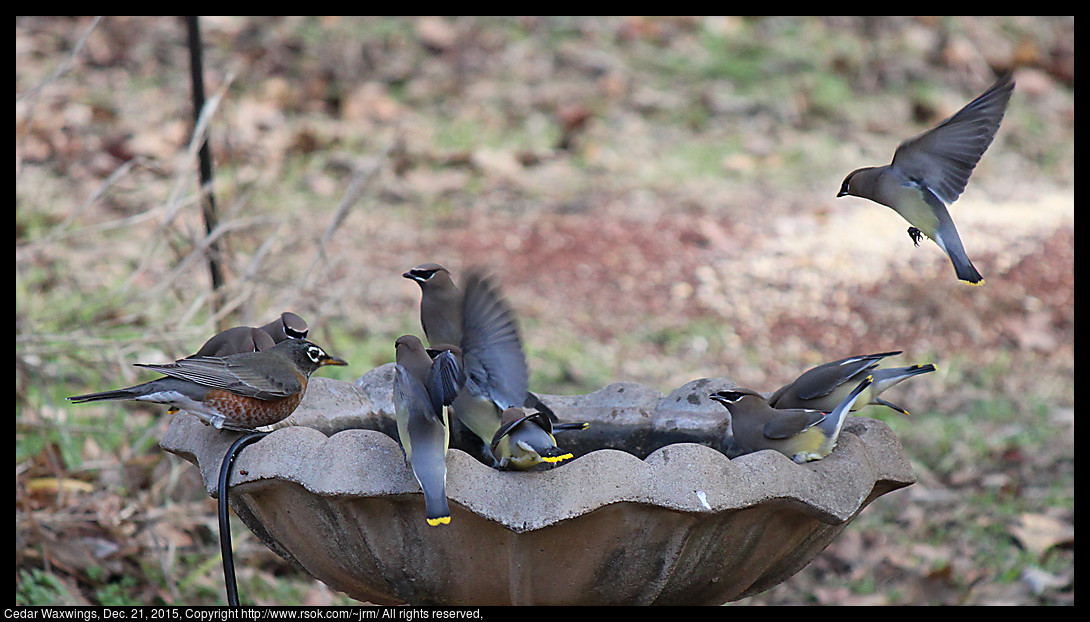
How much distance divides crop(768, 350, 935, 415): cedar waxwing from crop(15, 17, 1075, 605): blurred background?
5.44 ft

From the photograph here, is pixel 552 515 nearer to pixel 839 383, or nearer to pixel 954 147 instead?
pixel 839 383

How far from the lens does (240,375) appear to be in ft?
8.09

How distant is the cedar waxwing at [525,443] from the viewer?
7.47 feet

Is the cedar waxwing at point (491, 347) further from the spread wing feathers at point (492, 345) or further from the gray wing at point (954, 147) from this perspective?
the gray wing at point (954, 147)

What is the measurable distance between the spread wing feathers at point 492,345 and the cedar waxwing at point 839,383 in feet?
2.11

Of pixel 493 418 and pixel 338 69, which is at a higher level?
pixel 493 418

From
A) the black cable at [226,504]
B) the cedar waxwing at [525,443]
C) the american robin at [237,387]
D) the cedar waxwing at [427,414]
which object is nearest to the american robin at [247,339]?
the american robin at [237,387]

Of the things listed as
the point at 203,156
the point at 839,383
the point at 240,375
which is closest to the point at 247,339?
the point at 240,375

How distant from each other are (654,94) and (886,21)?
92.0 inches

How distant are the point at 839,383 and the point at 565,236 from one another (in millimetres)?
4488

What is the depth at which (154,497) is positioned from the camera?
4.12 meters
